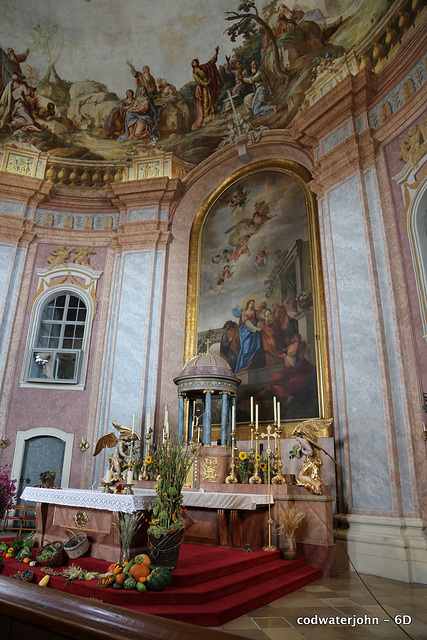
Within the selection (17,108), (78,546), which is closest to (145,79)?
(17,108)

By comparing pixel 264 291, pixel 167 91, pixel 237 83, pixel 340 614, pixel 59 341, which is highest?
pixel 167 91

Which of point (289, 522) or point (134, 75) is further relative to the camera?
point (134, 75)

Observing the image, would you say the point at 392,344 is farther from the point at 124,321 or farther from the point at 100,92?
the point at 100,92

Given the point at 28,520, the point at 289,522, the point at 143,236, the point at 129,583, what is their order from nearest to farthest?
1. the point at 129,583
2. the point at 289,522
3. the point at 28,520
4. the point at 143,236

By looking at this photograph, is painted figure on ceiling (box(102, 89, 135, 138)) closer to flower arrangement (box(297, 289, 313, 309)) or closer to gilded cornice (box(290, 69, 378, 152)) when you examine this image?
gilded cornice (box(290, 69, 378, 152))

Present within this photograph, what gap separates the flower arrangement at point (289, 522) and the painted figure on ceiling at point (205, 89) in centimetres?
1065

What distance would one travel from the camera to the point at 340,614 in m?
4.35

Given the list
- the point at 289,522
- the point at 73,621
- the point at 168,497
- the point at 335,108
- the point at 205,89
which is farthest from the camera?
the point at 205,89

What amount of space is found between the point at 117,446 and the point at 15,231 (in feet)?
22.9

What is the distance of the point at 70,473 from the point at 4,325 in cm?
399

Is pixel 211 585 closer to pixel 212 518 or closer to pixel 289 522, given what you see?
pixel 289 522

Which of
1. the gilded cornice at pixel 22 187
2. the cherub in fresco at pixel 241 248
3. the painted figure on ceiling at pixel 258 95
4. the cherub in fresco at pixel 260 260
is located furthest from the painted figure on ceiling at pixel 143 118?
the cherub in fresco at pixel 260 260

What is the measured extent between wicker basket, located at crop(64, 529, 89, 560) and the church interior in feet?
0.11

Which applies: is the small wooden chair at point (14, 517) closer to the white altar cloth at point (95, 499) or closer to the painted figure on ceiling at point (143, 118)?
the white altar cloth at point (95, 499)
